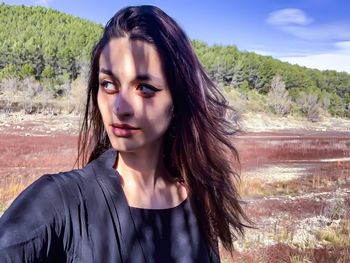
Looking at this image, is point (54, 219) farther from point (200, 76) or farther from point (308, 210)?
point (308, 210)

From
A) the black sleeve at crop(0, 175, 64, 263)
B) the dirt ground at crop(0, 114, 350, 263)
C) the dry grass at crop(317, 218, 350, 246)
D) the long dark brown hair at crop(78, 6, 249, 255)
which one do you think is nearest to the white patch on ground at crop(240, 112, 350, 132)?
the dirt ground at crop(0, 114, 350, 263)

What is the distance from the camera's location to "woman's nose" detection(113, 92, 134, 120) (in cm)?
101

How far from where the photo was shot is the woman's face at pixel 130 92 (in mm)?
1020

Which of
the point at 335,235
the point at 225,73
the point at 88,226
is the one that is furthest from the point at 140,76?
the point at 225,73

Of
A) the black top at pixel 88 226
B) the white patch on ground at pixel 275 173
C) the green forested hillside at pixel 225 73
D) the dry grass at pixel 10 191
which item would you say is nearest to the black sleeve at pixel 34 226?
the black top at pixel 88 226

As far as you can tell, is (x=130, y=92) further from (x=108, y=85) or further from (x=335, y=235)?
(x=335, y=235)

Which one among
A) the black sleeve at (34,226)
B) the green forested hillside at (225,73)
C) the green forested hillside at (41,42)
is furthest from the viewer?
the green forested hillside at (41,42)

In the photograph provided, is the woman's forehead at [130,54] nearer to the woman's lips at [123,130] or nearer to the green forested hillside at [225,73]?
the woman's lips at [123,130]

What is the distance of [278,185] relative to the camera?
9.94 metres

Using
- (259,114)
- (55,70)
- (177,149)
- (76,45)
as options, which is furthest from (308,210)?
(76,45)

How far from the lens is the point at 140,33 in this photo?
1057 millimetres

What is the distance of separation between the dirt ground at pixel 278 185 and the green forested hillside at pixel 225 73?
1109 cm

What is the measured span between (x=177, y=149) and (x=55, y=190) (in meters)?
0.51

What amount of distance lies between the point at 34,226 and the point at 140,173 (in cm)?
38
